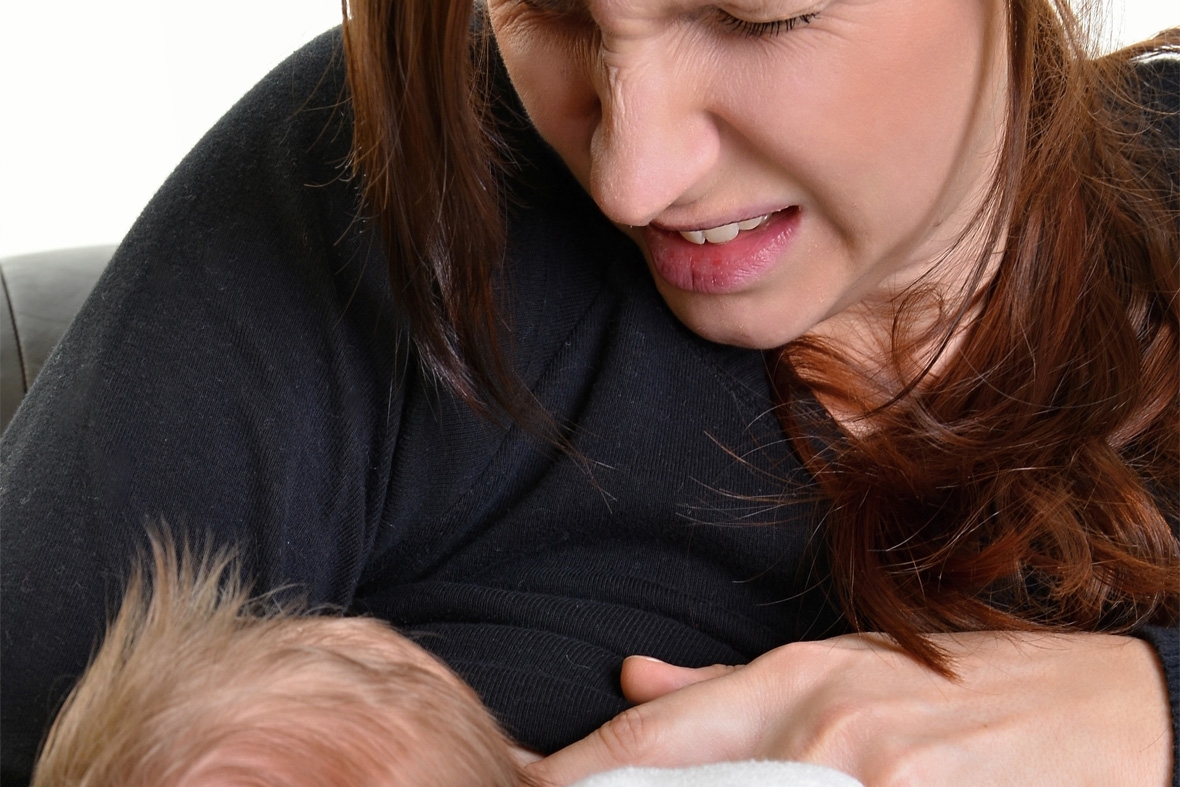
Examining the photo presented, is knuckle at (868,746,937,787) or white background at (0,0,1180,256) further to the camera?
white background at (0,0,1180,256)

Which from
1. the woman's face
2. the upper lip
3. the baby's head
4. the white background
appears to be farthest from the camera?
the white background

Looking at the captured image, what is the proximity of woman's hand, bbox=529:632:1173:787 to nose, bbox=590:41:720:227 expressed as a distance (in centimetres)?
37

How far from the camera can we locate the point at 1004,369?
1077 millimetres

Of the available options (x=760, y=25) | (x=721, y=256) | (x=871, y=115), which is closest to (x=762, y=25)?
(x=760, y=25)

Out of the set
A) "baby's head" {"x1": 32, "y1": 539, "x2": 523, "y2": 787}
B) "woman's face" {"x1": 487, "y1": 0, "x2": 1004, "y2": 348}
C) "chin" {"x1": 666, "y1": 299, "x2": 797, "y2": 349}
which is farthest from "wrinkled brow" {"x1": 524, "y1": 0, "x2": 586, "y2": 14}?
"baby's head" {"x1": 32, "y1": 539, "x2": 523, "y2": 787}

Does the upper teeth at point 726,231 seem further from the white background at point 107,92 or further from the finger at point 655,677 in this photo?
the white background at point 107,92

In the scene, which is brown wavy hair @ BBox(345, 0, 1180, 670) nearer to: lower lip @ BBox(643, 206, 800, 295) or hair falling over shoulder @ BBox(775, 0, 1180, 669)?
hair falling over shoulder @ BBox(775, 0, 1180, 669)

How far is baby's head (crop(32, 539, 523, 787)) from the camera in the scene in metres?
0.69

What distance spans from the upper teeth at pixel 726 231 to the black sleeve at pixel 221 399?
0.28 metres

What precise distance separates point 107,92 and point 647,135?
8.61ft

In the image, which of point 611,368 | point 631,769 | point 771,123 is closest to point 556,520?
point 611,368

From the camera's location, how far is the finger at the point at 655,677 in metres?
0.97

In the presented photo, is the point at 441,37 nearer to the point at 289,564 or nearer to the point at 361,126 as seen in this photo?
the point at 361,126

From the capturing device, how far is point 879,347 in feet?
3.75
